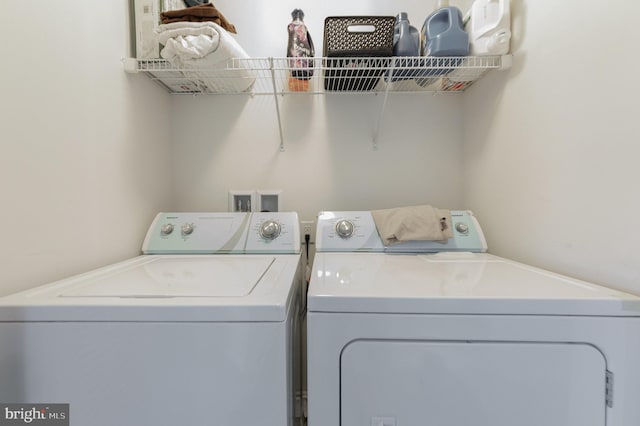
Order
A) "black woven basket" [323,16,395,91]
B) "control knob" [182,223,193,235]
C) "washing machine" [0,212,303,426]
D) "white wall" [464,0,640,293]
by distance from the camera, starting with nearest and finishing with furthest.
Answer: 1. "washing machine" [0,212,303,426]
2. "white wall" [464,0,640,293]
3. "black woven basket" [323,16,395,91]
4. "control knob" [182,223,193,235]

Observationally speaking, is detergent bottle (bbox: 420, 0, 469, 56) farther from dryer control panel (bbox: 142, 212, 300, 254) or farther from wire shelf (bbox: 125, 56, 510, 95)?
dryer control panel (bbox: 142, 212, 300, 254)

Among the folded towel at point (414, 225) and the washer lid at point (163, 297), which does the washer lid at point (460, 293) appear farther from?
the folded towel at point (414, 225)

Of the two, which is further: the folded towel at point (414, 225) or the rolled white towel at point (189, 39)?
the folded towel at point (414, 225)

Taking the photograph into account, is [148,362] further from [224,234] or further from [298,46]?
[298,46]

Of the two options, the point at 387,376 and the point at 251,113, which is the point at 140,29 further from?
the point at 387,376

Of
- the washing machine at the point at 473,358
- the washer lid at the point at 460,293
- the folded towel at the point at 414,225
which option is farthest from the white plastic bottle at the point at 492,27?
the washing machine at the point at 473,358

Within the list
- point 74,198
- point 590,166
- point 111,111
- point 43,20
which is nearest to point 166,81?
point 111,111

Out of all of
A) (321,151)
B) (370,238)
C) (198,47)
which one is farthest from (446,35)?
(198,47)

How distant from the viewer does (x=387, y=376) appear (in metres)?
0.69

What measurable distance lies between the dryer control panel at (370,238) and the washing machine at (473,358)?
24.5 inches

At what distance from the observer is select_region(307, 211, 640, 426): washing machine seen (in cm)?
67

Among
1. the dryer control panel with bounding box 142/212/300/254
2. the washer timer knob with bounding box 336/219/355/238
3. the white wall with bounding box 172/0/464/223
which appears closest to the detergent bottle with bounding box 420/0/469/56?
the white wall with bounding box 172/0/464/223

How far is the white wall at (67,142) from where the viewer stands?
0.81 meters

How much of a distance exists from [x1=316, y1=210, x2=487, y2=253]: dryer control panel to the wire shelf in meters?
0.72
